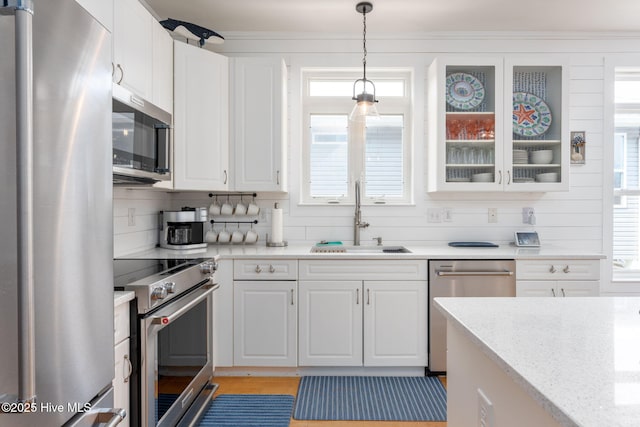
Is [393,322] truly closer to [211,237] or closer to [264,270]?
[264,270]

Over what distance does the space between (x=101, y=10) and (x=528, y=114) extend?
2.90m

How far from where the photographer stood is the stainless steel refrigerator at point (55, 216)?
2.59ft

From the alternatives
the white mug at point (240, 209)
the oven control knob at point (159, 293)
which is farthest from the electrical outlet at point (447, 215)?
the oven control knob at point (159, 293)

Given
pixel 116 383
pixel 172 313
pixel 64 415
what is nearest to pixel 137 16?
pixel 172 313

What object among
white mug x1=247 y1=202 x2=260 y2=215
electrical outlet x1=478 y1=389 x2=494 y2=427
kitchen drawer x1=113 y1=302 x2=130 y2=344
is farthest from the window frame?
electrical outlet x1=478 y1=389 x2=494 y2=427

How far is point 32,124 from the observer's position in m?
0.82

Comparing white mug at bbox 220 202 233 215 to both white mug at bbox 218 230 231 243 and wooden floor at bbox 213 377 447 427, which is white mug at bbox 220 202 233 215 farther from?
wooden floor at bbox 213 377 447 427

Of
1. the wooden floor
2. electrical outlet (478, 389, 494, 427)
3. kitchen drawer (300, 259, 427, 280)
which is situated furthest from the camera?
kitchen drawer (300, 259, 427, 280)

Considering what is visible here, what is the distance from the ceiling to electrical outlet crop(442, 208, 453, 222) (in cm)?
146

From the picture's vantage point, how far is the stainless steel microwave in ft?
5.37

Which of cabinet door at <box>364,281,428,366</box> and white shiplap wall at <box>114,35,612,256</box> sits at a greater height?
white shiplap wall at <box>114,35,612,256</box>

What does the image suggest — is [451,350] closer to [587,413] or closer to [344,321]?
[587,413]

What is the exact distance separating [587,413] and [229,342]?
2399 millimetres

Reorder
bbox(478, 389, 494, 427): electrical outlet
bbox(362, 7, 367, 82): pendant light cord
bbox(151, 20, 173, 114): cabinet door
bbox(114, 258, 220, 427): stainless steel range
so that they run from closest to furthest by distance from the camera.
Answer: bbox(478, 389, 494, 427): electrical outlet, bbox(114, 258, 220, 427): stainless steel range, bbox(151, 20, 173, 114): cabinet door, bbox(362, 7, 367, 82): pendant light cord
